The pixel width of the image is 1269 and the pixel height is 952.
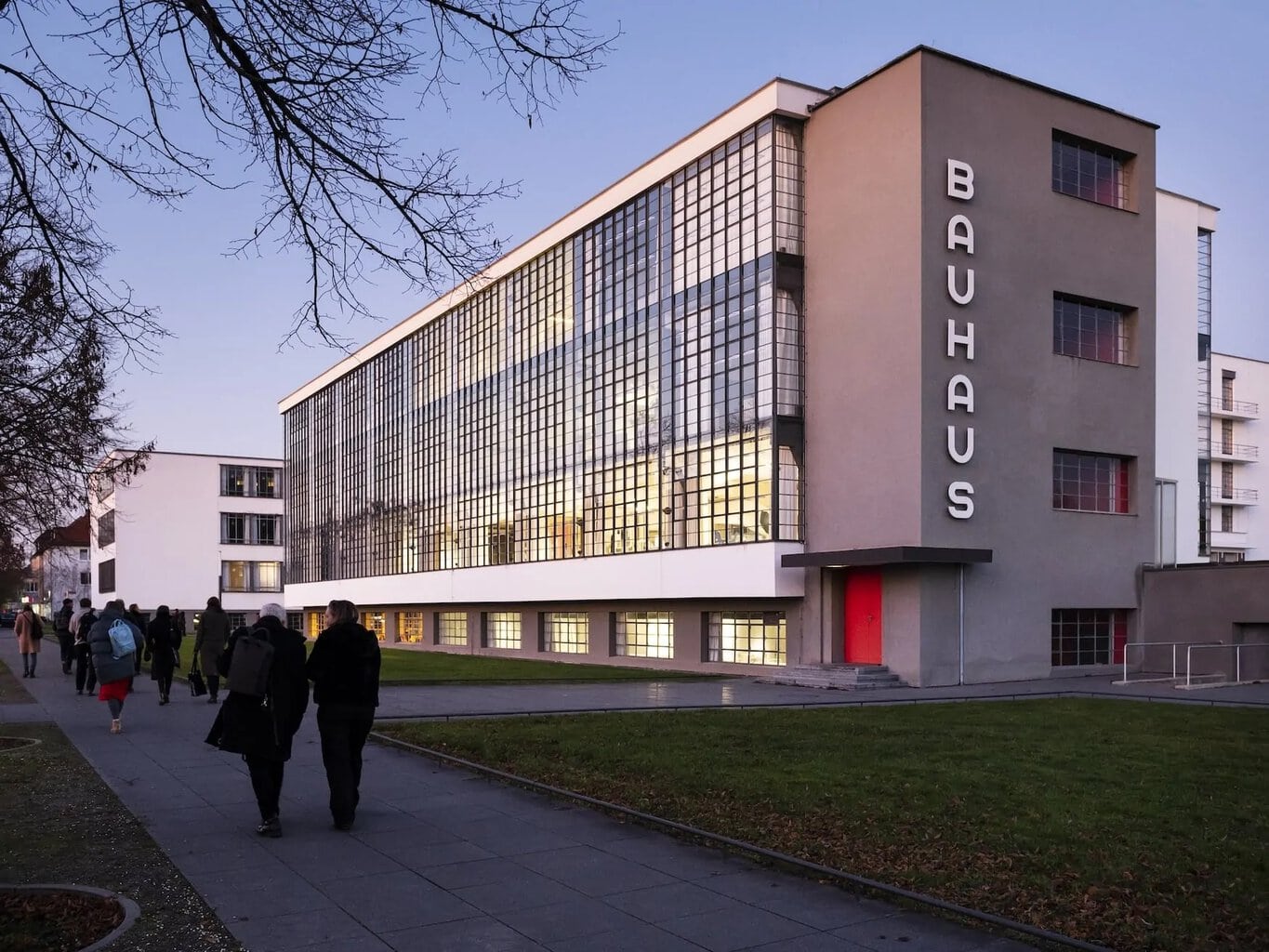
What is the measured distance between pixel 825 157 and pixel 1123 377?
35.0ft

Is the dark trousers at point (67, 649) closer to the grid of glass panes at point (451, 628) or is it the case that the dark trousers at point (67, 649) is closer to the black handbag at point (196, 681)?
the black handbag at point (196, 681)

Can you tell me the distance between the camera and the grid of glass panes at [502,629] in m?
47.9

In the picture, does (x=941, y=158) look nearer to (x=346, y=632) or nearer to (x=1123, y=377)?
(x=1123, y=377)

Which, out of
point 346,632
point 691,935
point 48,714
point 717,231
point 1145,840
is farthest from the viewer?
point 717,231

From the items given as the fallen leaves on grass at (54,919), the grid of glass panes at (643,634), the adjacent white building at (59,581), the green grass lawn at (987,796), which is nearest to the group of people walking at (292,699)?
the fallen leaves on grass at (54,919)

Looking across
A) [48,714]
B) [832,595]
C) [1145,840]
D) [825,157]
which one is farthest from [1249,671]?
[48,714]

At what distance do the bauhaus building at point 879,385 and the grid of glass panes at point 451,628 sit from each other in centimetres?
1288

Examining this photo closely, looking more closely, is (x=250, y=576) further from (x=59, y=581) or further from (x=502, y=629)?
(x=59, y=581)

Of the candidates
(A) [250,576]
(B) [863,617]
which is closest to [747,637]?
(B) [863,617]

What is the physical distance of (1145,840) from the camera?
29.1ft

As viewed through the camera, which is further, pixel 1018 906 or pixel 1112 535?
pixel 1112 535

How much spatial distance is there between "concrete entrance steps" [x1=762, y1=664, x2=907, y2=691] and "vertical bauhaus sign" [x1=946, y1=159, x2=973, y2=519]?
4356 millimetres

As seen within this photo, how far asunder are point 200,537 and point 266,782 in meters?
91.0

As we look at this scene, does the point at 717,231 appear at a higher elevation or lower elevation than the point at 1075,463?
higher
